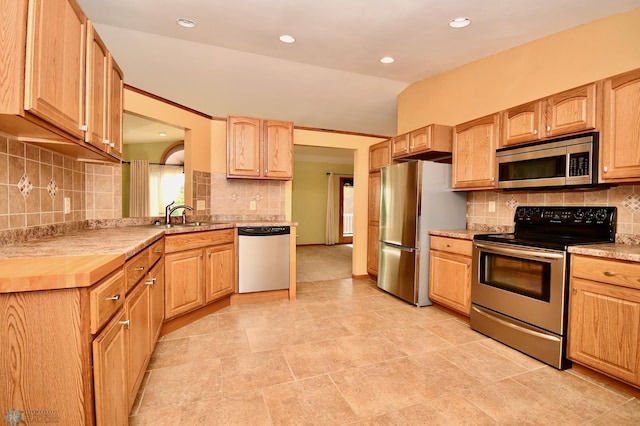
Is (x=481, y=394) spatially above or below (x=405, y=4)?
below

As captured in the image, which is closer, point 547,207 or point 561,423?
point 561,423

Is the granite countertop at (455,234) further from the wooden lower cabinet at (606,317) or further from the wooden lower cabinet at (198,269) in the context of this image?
the wooden lower cabinet at (198,269)

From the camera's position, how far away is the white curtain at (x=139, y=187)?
19.1 ft

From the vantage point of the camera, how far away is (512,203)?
9.80 ft

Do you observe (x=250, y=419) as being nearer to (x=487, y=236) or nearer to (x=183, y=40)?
(x=487, y=236)

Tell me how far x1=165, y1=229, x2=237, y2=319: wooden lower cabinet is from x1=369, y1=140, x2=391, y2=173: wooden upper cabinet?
7.39 feet

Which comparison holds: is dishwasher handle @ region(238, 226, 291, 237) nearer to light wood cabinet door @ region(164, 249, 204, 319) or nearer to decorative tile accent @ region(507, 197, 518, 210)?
light wood cabinet door @ region(164, 249, 204, 319)

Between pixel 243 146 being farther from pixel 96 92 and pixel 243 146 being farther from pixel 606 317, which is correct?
pixel 606 317

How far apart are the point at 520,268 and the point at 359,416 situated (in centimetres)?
170

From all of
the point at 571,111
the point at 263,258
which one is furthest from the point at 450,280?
the point at 263,258

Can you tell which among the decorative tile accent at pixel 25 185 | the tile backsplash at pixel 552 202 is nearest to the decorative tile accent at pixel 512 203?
the tile backsplash at pixel 552 202

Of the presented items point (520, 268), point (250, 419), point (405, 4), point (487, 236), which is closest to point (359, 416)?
point (250, 419)

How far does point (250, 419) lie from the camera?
1544mm

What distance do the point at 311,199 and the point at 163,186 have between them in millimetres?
3793
